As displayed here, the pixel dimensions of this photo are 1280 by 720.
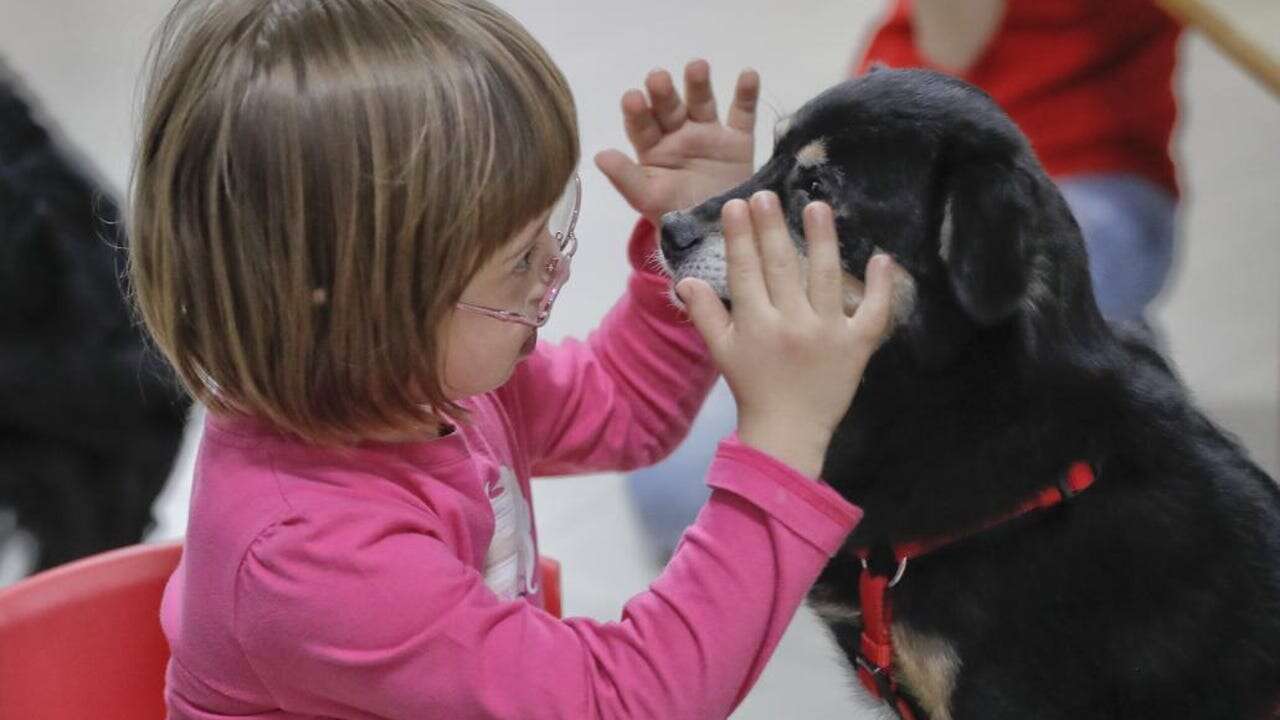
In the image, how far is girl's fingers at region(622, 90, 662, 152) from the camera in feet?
3.51

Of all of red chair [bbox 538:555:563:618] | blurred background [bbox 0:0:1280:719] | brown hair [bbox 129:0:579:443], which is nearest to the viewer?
brown hair [bbox 129:0:579:443]

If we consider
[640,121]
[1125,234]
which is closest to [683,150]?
[640,121]

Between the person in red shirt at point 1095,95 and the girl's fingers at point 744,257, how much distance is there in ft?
2.42

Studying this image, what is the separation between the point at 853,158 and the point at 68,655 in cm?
75

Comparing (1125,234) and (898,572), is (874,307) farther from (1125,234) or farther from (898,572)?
(1125,234)

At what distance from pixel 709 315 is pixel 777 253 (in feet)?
0.21

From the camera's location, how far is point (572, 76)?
2.76 meters

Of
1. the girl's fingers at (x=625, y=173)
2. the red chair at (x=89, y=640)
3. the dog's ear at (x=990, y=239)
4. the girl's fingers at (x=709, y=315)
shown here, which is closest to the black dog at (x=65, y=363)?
the red chair at (x=89, y=640)

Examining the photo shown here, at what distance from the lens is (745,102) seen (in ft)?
3.60

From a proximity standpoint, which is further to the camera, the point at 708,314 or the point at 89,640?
the point at 89,640

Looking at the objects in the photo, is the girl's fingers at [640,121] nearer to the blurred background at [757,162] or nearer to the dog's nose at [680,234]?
the dog's nose at [680,234]

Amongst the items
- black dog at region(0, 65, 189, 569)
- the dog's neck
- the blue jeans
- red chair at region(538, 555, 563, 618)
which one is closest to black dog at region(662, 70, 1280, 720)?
the dog's neck

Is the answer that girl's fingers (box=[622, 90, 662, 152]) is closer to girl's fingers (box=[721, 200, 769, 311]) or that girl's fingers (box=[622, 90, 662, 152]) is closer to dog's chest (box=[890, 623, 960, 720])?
girl's fingers (box=[721, 200, 769, 311])

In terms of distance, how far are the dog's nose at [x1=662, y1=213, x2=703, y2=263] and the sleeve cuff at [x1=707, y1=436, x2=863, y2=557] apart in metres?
0.19
